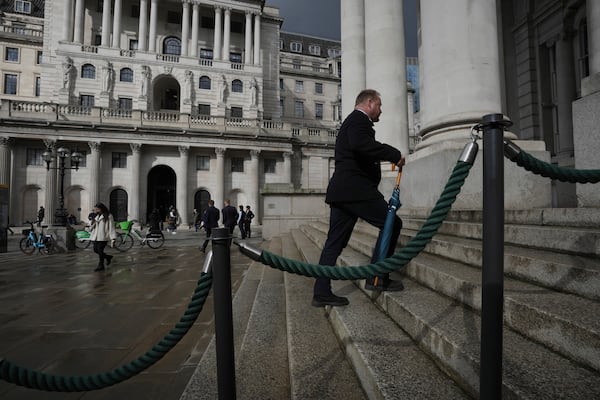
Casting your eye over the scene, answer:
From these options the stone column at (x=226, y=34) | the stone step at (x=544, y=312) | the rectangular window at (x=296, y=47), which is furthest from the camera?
the rectangular window at (x=296, y=47)

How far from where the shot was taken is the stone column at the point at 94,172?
2677cm

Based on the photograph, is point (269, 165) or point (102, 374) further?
point (269, 165)

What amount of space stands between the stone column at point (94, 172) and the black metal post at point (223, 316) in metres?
30.3

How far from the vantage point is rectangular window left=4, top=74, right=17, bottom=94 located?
39469mm

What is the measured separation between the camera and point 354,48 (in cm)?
949

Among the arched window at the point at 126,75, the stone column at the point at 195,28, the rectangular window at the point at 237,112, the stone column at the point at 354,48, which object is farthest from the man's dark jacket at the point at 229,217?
the stone column at the point at 195,28

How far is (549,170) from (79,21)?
43.3 meters

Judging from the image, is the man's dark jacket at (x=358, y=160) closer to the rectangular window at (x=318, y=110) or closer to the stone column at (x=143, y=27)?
the stone column at (x=143, y=27)

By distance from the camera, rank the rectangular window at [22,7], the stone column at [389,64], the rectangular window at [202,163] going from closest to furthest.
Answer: the stone column at [389,64]
the rectangular window at [202,163]
the rectangular window at [22,7]

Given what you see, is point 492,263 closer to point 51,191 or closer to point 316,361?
point 316,361

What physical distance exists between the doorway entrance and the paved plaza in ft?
78.0

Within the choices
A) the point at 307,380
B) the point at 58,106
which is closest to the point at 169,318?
the point at 307,380

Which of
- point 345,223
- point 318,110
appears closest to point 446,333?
point 345,223

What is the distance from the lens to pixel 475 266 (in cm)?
270
